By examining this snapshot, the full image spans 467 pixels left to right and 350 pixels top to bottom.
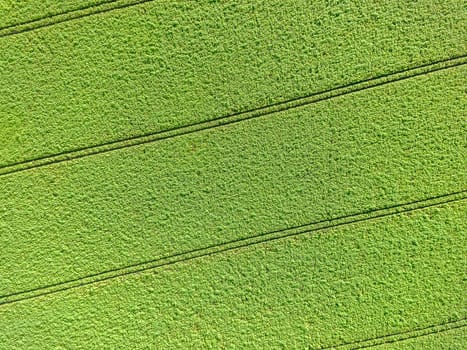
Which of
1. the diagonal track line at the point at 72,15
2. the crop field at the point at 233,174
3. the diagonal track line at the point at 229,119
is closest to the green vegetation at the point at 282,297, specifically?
the crop field at the point at 233,174

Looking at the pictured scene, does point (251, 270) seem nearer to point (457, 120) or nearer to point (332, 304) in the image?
point (332, 304)

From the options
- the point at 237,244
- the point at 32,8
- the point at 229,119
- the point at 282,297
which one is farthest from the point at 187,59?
the point at 282,297

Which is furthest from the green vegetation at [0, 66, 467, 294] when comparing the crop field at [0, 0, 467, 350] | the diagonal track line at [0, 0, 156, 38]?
the diagonal track line at [0, 0, 156, 38]

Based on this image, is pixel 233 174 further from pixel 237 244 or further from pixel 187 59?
pixel 187 59

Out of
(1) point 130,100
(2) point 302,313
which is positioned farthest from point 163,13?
(2) point 302,313

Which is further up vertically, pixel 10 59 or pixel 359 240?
pixel 10 59

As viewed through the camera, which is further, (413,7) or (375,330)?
(375,330)
